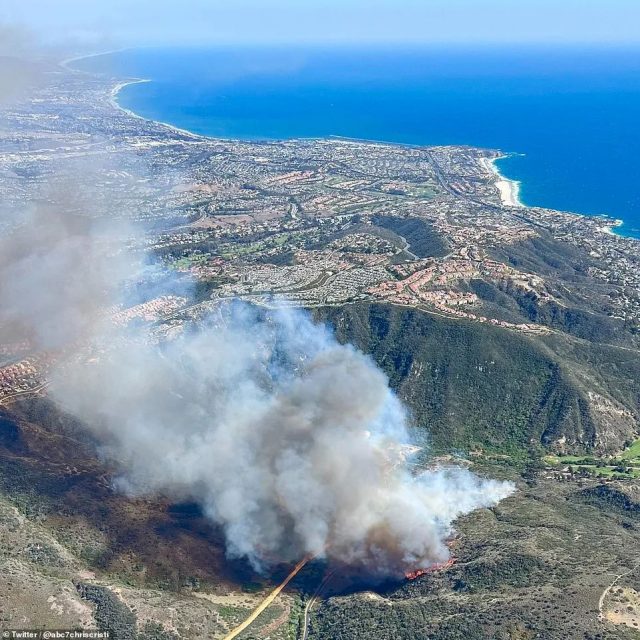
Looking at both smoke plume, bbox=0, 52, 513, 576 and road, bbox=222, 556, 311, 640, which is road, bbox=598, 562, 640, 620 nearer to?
smoke plume, bbox=0, 52, 513, 576

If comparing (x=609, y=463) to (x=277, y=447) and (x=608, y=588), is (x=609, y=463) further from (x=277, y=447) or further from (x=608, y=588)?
(x=277, y=447)

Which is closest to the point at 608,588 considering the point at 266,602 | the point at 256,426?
the point at 266,602

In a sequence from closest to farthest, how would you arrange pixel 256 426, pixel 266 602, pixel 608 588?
pixel 608 588
pixel 266 602
pixel 256 426

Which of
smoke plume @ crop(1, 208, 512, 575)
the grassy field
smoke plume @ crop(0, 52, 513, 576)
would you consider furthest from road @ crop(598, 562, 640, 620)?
the grassy field

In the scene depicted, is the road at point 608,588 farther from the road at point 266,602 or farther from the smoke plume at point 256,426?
the road at point 266,602

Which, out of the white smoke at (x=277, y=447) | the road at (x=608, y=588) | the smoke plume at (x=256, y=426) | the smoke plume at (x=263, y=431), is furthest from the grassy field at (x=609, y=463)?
the road at (x=608, y=588)

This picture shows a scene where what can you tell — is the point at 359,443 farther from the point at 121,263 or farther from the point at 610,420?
the point at 121,263

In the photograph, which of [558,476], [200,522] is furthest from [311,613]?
[558,476]

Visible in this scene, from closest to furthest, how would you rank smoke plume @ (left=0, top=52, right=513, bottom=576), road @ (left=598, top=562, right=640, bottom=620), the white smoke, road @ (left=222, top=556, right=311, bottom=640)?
road @ (left=598, top=562, right=640, bottom=620) → road @ (left=222, top=556, right=311, bottom=640) → the white smoke → smoke plume @ (left=0, top=52, right=513, bottom=576)
